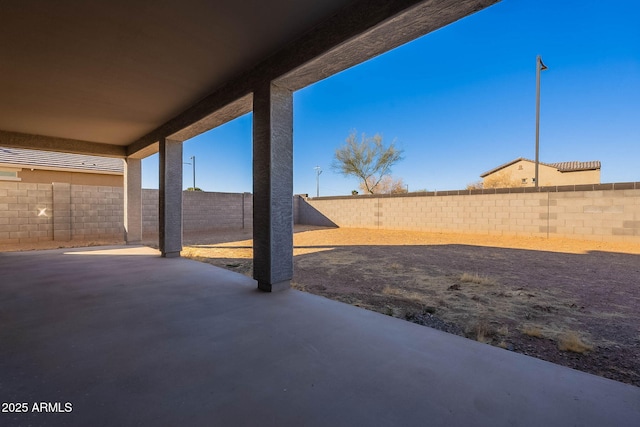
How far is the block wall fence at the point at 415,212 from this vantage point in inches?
275

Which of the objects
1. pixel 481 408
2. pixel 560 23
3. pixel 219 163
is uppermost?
pixel 560 23

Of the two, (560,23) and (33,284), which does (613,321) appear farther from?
(560,23)

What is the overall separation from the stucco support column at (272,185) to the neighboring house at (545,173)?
21778 mm

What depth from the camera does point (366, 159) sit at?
1842 centimetres

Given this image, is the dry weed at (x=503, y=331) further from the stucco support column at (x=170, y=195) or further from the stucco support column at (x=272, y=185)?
the stucco support column at (x=170, y=195)

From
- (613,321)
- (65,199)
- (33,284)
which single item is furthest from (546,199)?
(65,199)

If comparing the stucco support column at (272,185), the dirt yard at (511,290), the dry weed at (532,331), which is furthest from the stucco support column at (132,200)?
the dry weed at (532,331)

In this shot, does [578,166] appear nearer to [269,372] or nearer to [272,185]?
[272,185]

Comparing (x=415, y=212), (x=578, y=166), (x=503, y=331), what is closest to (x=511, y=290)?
(x=503, y=331)

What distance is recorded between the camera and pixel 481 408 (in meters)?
1.22

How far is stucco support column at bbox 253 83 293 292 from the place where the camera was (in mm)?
3018

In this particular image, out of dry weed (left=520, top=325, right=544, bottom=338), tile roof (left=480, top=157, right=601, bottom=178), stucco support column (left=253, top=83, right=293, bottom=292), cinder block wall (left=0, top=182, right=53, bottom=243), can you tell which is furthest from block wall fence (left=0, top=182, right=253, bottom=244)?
tile roof (left=480, top=157, right=601, bottom=178)

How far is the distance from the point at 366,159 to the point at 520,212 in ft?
36.8

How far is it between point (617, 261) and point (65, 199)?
553 inches
